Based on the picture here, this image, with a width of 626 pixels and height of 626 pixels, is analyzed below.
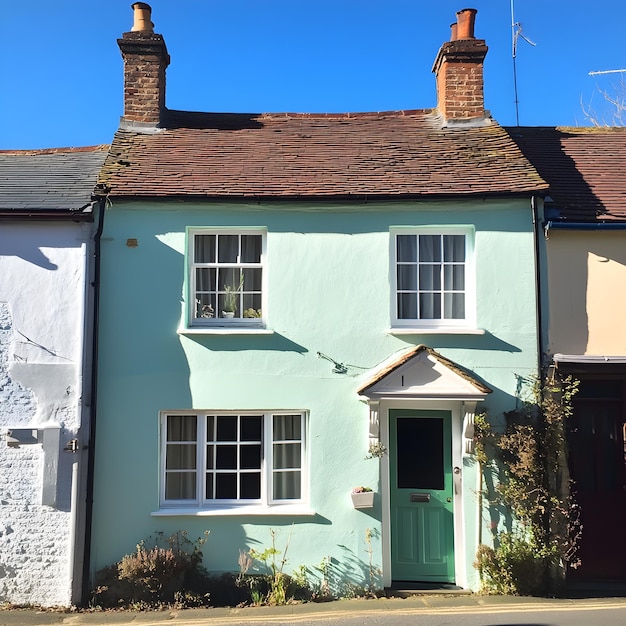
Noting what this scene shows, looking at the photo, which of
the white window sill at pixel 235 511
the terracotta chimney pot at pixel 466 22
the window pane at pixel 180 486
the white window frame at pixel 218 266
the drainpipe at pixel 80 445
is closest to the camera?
the drainpipe at pixel 80 445

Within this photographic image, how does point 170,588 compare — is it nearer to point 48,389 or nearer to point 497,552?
point 48,389

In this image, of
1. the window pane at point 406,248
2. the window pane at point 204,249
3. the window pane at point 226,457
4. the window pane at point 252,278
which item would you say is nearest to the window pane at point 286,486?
the window pane at point 226,457

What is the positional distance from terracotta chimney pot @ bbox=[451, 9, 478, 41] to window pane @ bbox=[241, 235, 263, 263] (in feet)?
16.6

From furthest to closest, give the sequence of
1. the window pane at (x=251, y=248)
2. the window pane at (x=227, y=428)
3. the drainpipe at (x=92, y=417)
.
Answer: the window pane at (x=251, y=248)
the window pane at (x=227, y=428)
the drainpipe at (x=92, y=417)

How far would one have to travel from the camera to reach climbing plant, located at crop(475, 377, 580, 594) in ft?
23.9

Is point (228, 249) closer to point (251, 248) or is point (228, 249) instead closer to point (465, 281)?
point (251, 248)

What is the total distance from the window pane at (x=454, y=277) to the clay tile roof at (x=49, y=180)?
15.9 ft

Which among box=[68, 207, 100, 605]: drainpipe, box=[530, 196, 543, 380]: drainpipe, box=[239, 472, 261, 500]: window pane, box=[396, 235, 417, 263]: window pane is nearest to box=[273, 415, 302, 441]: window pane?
box=[239, 472, 261, 500]: window pane

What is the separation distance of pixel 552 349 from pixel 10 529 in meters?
7.17

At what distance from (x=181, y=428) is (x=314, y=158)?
4383mm

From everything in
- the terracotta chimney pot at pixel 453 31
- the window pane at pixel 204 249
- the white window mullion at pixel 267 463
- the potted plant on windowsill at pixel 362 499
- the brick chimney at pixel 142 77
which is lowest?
the potted plant on windowsill at pixel 362 499

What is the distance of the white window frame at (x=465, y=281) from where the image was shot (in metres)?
8.02

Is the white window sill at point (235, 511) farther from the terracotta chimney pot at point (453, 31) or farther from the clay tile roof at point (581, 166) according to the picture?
the terracotta chimney pot at point (453, 31)

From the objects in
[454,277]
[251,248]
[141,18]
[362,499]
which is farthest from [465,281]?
[141,18]
